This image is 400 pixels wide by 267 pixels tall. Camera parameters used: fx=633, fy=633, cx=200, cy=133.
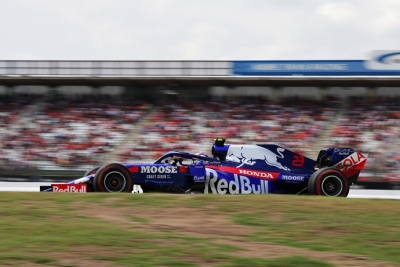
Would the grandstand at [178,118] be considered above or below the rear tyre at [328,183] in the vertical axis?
above

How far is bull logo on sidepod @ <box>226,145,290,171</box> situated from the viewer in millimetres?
13109

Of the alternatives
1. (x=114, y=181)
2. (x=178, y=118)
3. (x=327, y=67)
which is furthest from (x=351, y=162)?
(x=327, y=67)

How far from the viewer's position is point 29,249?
259 inches

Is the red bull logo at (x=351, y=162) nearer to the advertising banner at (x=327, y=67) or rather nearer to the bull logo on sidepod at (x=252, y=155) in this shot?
the bull logo on sidepod at (x=252, y=155)

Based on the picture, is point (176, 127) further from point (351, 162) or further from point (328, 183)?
point (328, 183)

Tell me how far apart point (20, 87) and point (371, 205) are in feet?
73.3

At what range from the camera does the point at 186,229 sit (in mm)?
8016

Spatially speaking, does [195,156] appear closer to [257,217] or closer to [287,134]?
[257,217]

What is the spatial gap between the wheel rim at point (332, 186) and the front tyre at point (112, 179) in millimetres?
3937

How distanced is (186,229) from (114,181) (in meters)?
4.47

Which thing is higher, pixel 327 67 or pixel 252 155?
pixel 327 67

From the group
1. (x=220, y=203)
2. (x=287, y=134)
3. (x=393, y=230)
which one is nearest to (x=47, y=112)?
(x=287, y=134)

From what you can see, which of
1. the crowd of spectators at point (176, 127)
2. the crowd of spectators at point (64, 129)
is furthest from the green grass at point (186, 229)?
the crowd of spectators at point (64, 129)

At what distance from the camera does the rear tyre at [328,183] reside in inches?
501
